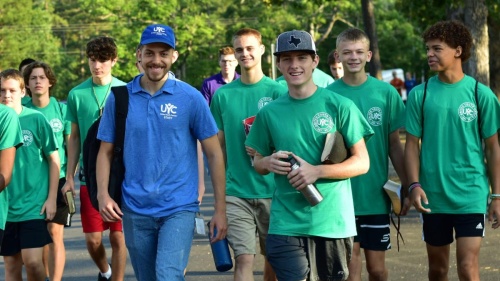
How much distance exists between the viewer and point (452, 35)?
7.96 m

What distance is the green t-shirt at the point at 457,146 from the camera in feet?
25.6

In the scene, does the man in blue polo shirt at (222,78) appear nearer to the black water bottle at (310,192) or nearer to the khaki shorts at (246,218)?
the khaki shorts at (246,218)

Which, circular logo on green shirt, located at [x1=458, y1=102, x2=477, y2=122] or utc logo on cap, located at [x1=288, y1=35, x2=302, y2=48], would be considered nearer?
utc logo on cap, located at [x1=288, y1=35, x2=302, y2=48]

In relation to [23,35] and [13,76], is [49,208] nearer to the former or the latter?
[13,76]

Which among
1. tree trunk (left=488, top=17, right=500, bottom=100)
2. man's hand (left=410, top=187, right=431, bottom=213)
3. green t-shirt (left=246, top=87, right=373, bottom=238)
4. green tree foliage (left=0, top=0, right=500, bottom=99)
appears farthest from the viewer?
green tree foliage (left=0, top=0, right=500, bottom=99)

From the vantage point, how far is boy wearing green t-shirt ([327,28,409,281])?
8312mm

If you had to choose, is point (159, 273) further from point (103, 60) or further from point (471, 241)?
point (103, 60)

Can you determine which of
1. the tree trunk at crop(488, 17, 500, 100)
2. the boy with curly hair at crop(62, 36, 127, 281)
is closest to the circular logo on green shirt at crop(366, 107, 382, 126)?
the boy with curly hair at crop(62, 36, 127, 281)

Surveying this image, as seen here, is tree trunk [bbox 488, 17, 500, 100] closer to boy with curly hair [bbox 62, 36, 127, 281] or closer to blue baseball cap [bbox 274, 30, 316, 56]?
boy with curly hair [bbox 62, 36, 127, 281]

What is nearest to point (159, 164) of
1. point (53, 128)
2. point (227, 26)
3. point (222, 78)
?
point (53, 128)

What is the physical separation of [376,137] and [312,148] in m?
1.74

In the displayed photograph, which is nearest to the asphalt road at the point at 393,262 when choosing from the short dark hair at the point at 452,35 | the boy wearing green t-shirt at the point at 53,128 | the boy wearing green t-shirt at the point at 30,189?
the boy wearing green t-shirt at the point at 53,128

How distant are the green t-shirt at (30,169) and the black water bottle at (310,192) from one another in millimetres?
3290

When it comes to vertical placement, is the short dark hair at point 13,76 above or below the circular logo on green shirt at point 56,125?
above
